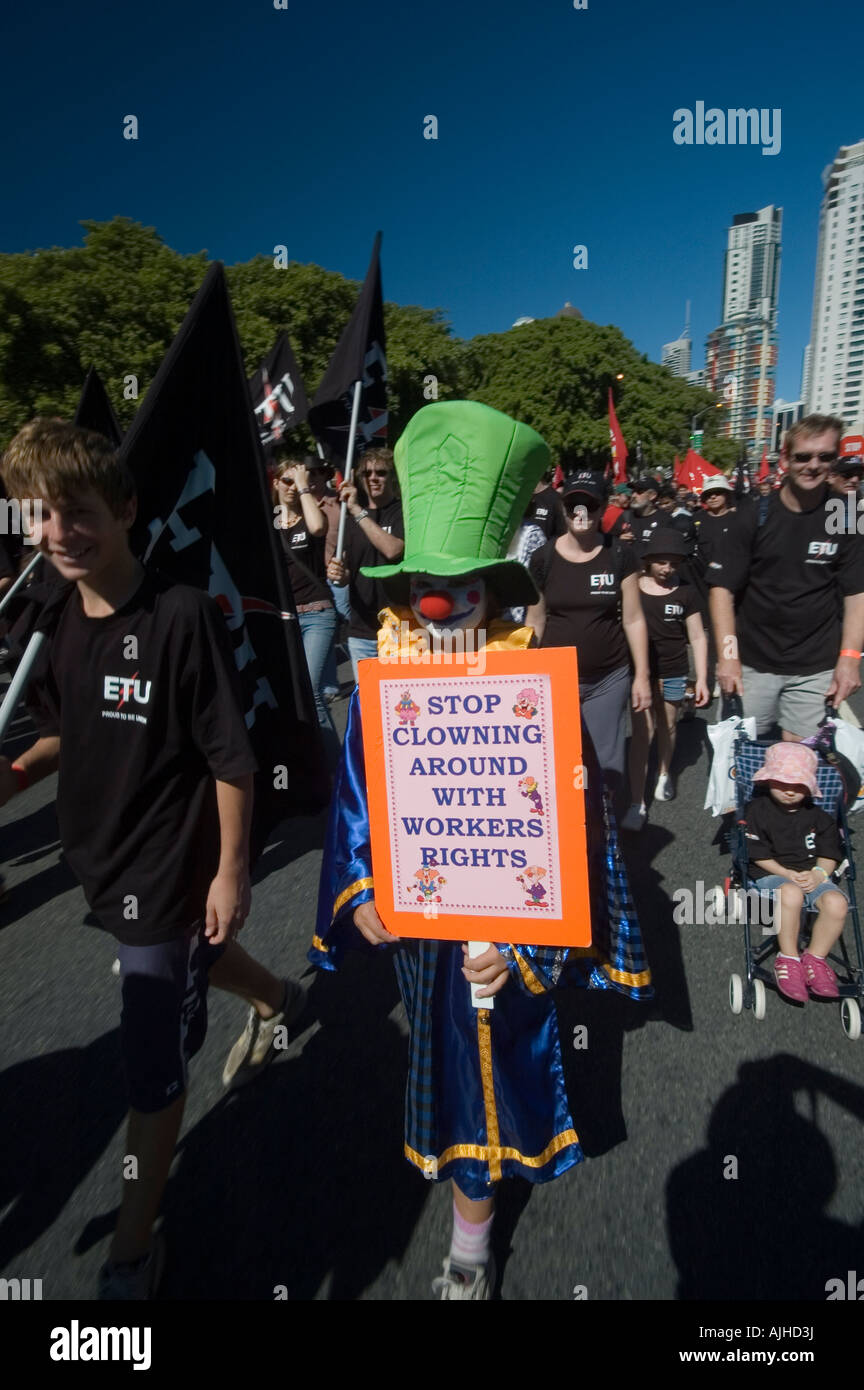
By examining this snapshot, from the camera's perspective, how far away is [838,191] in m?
122

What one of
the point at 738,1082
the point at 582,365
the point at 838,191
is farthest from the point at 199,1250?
the point at 838,191

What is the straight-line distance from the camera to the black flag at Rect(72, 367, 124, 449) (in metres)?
3.24

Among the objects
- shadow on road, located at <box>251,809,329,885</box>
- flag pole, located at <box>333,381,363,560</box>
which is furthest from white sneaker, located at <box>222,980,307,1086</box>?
flag pole, located at <box>333,381,363,560</box>

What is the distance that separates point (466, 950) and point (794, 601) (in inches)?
106

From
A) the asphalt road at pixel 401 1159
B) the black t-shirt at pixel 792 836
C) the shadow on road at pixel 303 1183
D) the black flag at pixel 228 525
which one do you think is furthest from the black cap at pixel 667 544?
the shadow on road at pixel 303 1183

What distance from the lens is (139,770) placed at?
5.93 ft

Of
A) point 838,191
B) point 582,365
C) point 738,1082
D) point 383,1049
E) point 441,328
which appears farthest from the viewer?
point 838,191

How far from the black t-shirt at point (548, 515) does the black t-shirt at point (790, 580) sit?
4711 mm

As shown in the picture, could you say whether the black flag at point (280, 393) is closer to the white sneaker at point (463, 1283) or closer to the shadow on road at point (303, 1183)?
the shadow on road at point (303, 1183)

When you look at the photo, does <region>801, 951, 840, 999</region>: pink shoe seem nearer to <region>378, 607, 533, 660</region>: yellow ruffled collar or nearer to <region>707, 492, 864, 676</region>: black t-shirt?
<region>707, 492, 864, 676</region>: black t-shirt

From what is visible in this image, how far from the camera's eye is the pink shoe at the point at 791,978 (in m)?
3.03

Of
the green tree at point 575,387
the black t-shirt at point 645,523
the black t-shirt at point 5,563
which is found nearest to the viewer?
the black t-shirt at point 5,563
